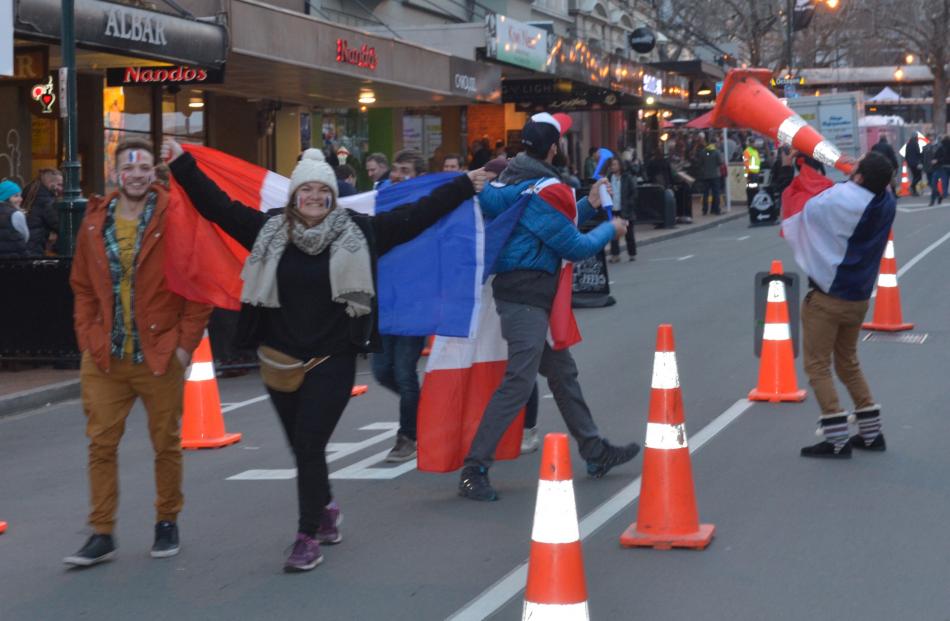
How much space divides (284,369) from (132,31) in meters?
11.1

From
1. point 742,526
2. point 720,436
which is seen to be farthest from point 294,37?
point 742,526

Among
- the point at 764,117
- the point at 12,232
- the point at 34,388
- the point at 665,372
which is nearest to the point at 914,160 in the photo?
the point at 12,232

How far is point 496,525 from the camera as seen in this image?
24.7 feet

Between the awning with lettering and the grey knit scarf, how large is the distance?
9.41 meters

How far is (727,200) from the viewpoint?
4006cm

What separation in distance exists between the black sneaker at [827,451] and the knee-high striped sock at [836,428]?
0.02 m

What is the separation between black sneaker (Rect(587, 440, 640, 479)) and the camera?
841 cm

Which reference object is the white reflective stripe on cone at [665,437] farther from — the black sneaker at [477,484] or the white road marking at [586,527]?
the black sneaker at [477,484]

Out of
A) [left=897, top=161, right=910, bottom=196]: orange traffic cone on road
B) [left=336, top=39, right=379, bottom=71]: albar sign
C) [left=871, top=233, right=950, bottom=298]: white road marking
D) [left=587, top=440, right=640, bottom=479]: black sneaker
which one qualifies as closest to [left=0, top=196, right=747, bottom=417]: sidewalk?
[left=587, top=440, right=640, bottom=479]: black sneaker

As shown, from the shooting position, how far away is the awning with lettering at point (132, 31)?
605 inches

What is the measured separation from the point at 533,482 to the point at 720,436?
69.8 inches

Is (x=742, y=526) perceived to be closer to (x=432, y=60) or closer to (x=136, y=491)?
(x=136, y=491)

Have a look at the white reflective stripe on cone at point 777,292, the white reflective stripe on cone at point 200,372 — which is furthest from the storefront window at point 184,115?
the white reflective stripe on cone at point 777,292

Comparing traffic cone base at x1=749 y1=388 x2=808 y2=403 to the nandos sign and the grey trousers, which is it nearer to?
the grey trousers
